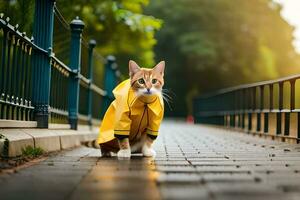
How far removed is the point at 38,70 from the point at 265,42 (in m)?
45.6

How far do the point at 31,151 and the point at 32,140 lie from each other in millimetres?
158

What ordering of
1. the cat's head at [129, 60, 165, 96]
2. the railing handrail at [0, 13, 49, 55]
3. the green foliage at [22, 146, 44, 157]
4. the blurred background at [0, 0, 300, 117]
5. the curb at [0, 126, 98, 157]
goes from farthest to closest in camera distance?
the blurred background at [0, 0, 300, 117] < the cat's head at [129, 60, 165, 96] < the green foliage at [22, 146, 44, 157] < the railing handrail at [0, 13, 49, 55] < the curb at [0, 126, 98, 157]

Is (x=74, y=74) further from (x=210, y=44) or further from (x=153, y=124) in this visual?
(x=210, y=44)

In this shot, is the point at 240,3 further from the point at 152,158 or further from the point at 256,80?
the point at 152,158

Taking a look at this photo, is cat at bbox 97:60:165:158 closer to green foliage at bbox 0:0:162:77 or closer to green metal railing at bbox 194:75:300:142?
green metal railing at bbox 194:75:300:142

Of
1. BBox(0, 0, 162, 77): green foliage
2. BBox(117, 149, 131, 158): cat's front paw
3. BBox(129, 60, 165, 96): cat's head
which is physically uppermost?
BBox(0, 0, 162, 77): green foliage

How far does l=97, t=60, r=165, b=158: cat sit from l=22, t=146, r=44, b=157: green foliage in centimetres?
73

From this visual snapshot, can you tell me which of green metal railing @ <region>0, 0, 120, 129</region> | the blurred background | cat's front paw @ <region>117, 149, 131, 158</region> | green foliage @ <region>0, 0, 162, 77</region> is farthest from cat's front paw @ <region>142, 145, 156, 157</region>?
the blurred background

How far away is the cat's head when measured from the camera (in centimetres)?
630

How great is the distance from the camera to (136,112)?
251 inches

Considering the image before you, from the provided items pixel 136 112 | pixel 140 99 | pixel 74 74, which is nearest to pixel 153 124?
pixel 136 112

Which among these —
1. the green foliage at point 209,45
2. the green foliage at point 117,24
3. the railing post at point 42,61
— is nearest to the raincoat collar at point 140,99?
the railing post at point 42,61

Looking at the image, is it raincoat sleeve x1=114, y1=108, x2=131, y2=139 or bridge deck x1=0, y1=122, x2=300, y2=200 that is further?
raincoat sleeve x1=114, y1=108, x2=131, y2=139

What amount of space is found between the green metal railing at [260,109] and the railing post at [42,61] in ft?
14.3
